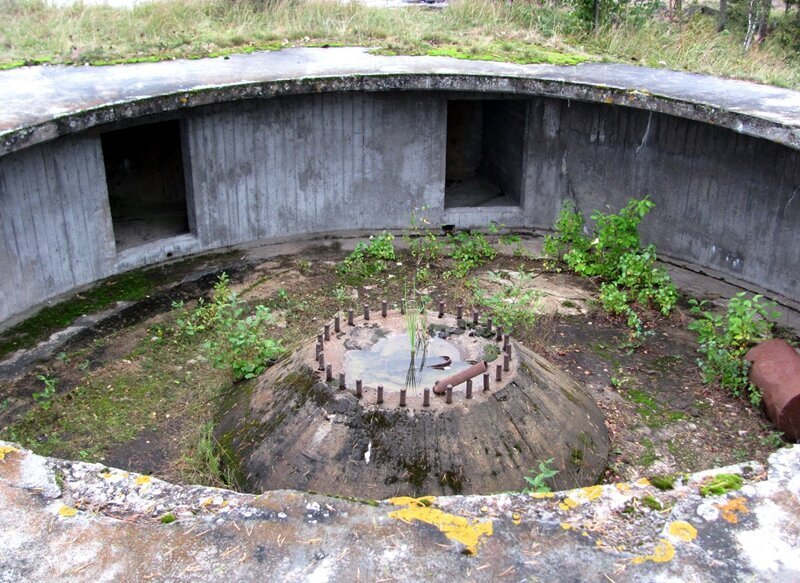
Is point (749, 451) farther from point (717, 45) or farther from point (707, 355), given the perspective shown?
point (717, 45)

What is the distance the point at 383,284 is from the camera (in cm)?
888

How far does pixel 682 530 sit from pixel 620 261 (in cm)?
595

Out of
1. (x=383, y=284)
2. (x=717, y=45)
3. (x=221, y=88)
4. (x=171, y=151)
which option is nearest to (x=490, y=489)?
(x=383, y=284)

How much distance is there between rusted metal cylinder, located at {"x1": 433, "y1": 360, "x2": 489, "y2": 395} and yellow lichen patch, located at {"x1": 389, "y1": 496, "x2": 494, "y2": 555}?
2342mm

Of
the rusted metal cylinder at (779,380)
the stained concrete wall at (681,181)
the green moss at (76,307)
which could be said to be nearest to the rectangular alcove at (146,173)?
the green moss at (76,307)

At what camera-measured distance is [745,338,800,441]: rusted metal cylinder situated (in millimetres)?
6410

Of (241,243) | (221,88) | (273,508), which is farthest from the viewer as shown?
(241,243)

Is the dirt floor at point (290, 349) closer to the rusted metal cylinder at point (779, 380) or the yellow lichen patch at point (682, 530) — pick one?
the rusted metal cylinder at point (779, 380)

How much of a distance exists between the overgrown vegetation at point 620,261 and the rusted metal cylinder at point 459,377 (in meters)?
2.81

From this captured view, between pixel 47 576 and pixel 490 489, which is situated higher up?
pixel 47 576

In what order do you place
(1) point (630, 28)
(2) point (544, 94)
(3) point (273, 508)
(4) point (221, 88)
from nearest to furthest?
(3) point (273, 508)
(4) point (221, 88)
(2) point (544, 94)
(1) point (630, 28)

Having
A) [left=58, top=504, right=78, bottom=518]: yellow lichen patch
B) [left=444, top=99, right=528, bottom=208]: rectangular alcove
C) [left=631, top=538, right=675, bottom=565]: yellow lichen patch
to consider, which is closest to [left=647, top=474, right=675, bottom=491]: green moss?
[left=631, top=538, right=675, bottom=565]: yellow lichen patch

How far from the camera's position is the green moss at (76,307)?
24.8 feet

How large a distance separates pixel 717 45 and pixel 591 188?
Answer: 2804mm
